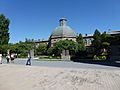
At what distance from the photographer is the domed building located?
315 ft

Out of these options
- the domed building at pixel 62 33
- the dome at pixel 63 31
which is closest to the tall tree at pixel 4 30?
the domed building at pixel 62 33

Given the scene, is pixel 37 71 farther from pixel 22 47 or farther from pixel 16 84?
pixel 22 47

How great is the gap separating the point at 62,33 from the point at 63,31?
1166mm

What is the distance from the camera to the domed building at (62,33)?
9606 centimetres

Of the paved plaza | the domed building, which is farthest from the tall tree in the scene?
the paved plaza

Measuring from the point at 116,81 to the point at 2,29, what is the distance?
175 feet

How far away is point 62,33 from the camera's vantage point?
317ft

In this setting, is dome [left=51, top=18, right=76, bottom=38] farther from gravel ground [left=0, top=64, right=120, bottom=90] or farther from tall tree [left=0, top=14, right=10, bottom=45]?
gravel ground [left=0, top=64, right=120, bottom=90]

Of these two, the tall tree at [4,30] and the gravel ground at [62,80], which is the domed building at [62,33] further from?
the gravel ground at [62,80]

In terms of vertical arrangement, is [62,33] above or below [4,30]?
above

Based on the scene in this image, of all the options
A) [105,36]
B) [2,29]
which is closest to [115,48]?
[105,36]

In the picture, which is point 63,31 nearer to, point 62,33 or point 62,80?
point 62,33

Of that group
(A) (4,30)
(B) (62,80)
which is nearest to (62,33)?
(A) (4,30)

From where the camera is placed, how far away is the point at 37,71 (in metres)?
21.1
